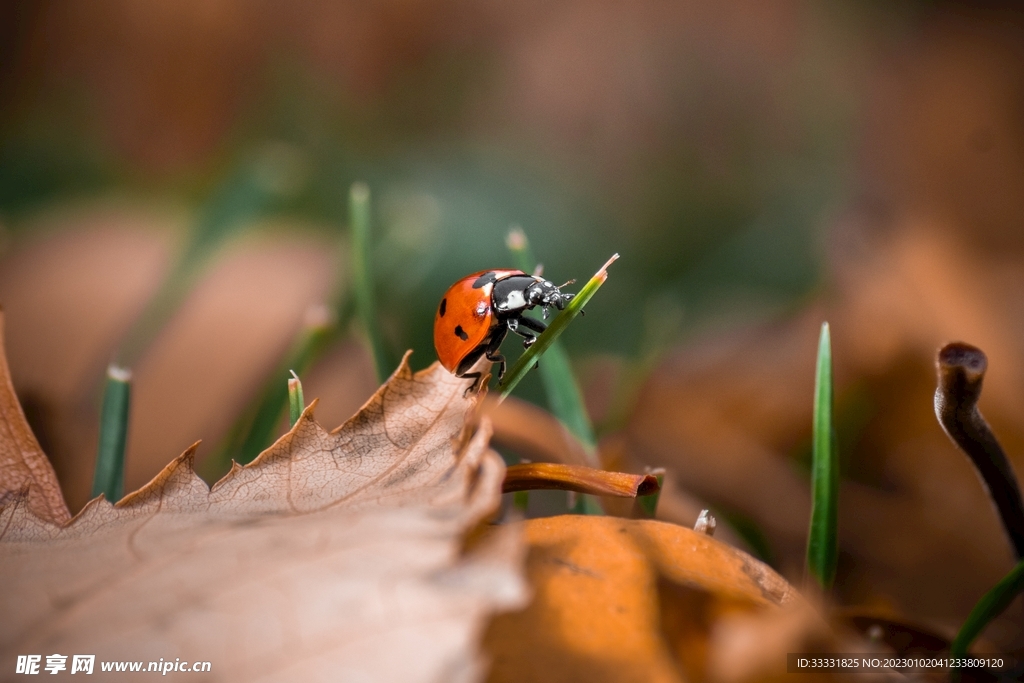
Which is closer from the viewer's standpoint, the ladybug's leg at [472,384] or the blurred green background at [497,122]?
the ladybug's leg at [472,384]

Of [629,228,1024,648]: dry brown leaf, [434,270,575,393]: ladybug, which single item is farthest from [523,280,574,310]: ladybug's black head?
[629,228,1024,648]: dry brown leaf

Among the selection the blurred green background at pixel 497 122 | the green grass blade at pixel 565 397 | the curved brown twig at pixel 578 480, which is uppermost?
the blurred green background at pixel 497 122

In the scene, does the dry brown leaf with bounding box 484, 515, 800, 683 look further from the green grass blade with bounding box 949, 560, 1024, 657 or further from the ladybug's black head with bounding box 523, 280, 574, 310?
the ladybug's black head with bounding box 523, 280, 574, 310

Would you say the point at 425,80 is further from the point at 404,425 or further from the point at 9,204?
the point at 404,425

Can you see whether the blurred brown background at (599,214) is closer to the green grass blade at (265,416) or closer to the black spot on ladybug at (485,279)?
the green grass blade at (265,416)

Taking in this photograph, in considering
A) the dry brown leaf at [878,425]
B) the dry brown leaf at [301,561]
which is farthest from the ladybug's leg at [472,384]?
the dry brown leaf at [878,425]

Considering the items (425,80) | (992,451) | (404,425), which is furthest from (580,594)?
(425,80)
